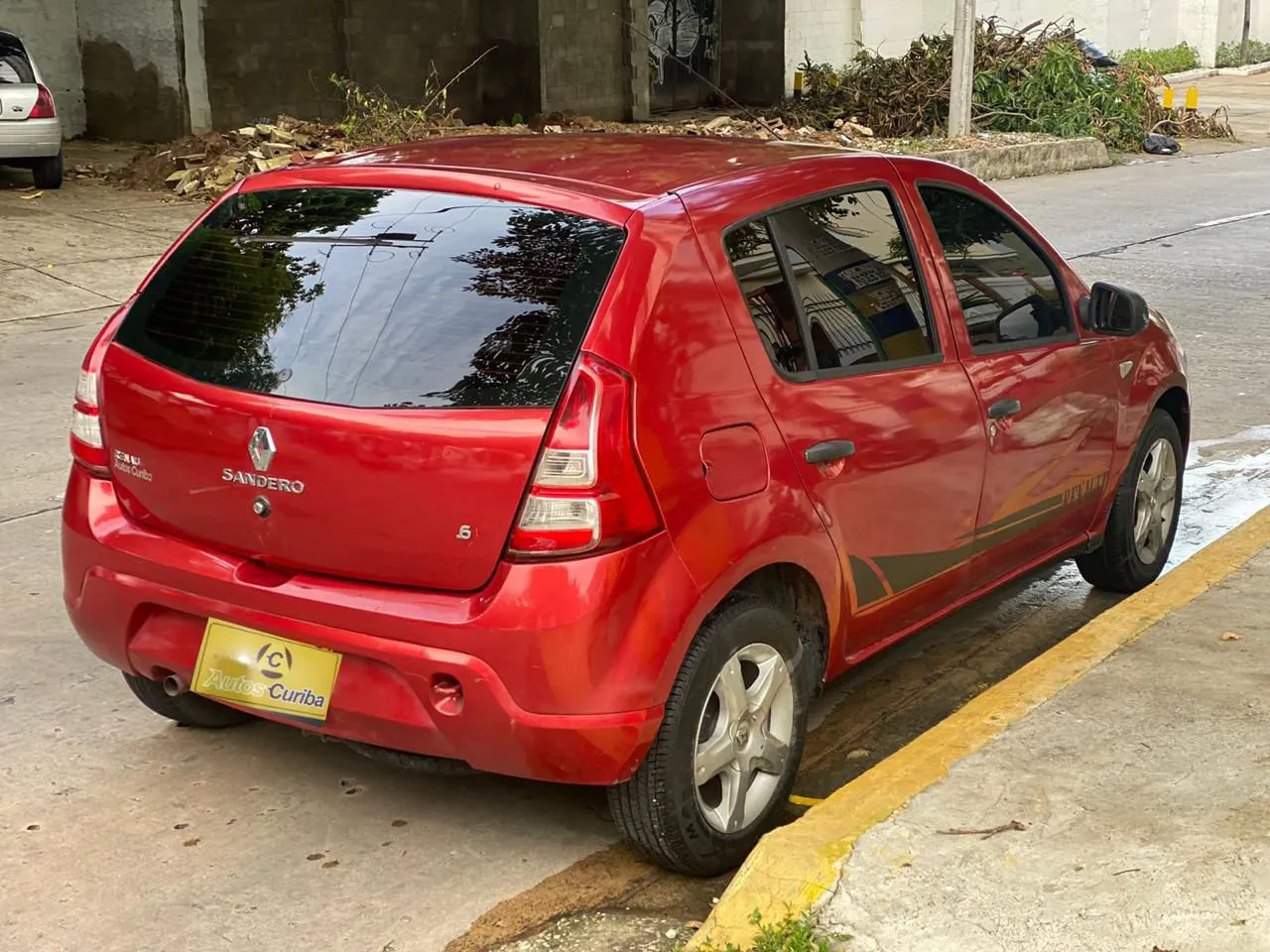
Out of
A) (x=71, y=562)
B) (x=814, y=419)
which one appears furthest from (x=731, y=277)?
(x=71, y=562)

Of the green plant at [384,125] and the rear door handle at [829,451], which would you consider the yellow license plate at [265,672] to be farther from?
the green plant at [384,125]

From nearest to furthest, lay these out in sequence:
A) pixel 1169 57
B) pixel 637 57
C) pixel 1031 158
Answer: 1. pixel 1031 158
2. pixel 637 57
3. pixel 1169 57

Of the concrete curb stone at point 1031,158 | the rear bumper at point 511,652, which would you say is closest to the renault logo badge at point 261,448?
the rear bumper at point 511,652

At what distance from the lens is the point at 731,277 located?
12.6 feet

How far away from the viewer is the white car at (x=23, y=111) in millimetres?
15320

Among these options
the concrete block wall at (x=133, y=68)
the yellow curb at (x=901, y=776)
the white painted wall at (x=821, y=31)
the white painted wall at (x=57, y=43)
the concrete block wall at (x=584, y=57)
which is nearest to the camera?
the yellow curb at (x=901, y=776)

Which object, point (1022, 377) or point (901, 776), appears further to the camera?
point (1022, 377)

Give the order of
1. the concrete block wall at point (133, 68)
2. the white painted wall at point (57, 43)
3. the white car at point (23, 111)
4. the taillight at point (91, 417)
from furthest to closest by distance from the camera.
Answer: the white painted wall at point (57, 43) → the concrete block wall at point (133, 68) → the white car at point (23, 111) → the taillight at point (91, 417)

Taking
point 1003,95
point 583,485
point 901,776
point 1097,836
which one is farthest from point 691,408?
point 1003,95

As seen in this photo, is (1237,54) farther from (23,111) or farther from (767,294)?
(767,294)

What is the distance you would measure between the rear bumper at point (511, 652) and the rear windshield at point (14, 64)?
13.3 m

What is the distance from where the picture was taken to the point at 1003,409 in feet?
15.3

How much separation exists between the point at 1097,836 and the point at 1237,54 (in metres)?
44.6

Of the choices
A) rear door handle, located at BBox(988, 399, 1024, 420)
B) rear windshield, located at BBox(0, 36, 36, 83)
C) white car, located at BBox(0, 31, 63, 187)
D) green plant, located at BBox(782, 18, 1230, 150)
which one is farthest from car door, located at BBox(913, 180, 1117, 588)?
green plant, located at BBox(782, 18, 1230, 150)
